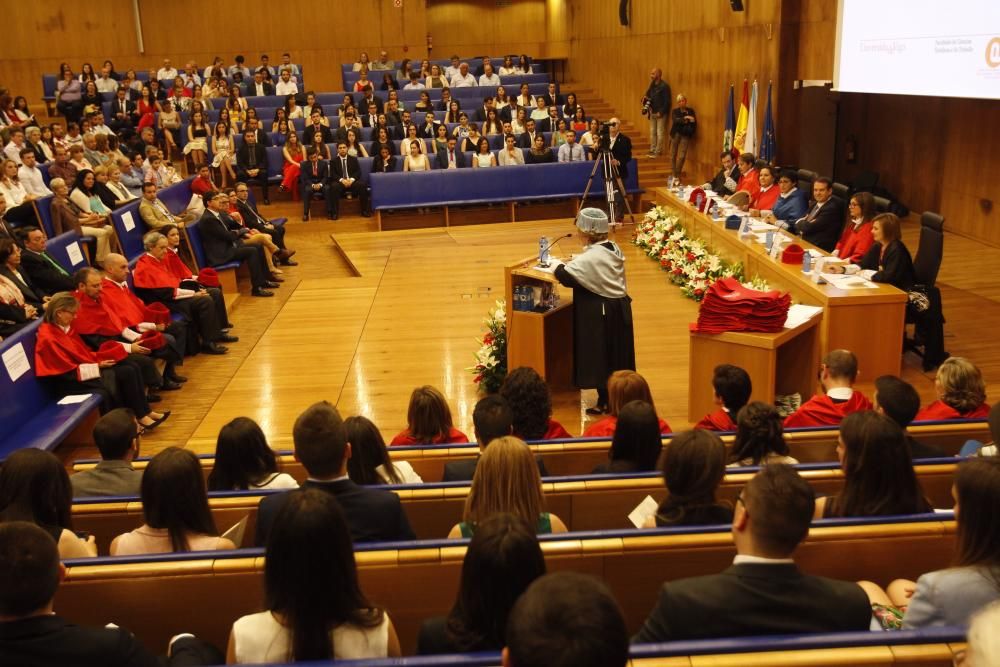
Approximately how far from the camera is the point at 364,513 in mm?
2656

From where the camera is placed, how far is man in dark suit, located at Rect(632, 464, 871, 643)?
6.29ft

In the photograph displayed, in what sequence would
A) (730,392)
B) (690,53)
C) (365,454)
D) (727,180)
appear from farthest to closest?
(690,53) < (727,180) < (730,392) < (365,454)

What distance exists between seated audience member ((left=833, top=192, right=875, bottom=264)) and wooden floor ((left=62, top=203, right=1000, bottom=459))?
2.78 ft

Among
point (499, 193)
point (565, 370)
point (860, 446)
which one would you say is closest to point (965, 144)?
point (499, 193)

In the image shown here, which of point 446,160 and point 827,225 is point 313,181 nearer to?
Result: point 446,160

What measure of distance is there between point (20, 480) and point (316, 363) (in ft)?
12.9

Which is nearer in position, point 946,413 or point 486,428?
point 486,428

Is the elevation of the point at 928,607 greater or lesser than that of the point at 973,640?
lesser

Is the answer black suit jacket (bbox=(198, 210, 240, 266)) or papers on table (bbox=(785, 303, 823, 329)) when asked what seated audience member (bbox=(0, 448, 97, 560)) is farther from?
black suit jacket (bbox=(198, 210, 240, 266))

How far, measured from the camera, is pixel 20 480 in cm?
271

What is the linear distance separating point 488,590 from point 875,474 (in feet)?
4.61

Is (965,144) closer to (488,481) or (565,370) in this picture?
(565,370)

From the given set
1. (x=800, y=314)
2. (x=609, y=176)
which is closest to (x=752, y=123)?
(x=609, y=176)

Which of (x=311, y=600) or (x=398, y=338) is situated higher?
(x=311, y=600)
